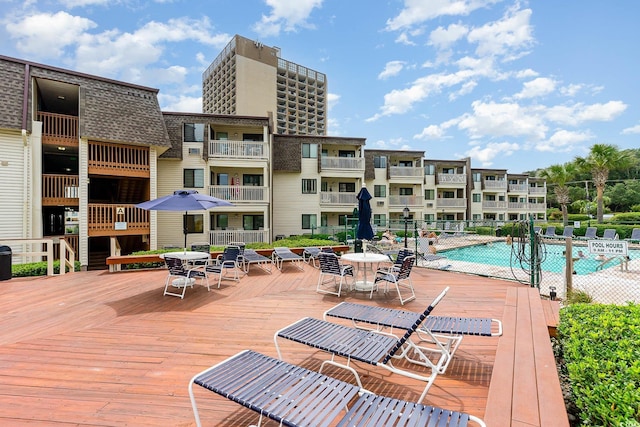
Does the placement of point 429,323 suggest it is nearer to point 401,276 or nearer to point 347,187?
point 401,276

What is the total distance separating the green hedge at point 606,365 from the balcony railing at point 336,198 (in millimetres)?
20359

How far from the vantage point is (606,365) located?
248 centimetres

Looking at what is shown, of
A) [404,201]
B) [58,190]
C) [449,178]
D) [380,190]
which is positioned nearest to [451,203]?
[449,178]

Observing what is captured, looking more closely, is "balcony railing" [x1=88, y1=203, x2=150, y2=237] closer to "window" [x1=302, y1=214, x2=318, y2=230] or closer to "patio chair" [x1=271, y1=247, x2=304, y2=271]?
"patio chair" [x1=271, y1=247, x2=304, y2=271]

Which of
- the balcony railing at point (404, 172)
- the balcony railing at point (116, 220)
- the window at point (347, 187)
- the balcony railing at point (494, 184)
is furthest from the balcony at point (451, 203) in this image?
the balcony railing at point (116, 220)

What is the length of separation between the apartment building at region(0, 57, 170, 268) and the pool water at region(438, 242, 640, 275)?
56.9 feet

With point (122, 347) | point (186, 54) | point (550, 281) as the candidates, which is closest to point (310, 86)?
point (186, 54)

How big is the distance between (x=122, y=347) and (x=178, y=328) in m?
0.84

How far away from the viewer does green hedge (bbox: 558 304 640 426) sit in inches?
79.4

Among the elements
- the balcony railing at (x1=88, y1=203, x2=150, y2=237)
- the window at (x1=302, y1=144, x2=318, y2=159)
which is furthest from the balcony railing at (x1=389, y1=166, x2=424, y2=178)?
the balcony railing at (x1=88, y1=203, x2=150, y2=237)

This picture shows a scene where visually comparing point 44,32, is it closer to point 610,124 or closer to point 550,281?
point 550,281

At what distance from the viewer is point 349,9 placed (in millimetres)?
12789

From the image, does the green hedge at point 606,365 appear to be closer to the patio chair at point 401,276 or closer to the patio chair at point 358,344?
the patio chair at point 358,344

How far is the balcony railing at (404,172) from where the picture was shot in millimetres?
28156
